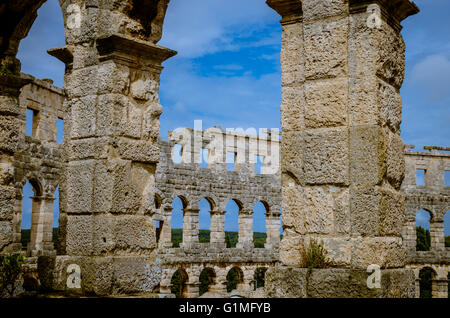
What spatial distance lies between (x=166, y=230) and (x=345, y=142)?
55.9 ft

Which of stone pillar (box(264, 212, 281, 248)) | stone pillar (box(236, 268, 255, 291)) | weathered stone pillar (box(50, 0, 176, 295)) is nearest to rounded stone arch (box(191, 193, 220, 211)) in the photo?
stone pillar (box(236, 268, 255, 291))

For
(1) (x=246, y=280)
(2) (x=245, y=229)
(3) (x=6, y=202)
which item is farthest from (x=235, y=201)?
(3) (x=6, y=202)

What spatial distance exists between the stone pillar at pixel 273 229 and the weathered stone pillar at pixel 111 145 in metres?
17.7

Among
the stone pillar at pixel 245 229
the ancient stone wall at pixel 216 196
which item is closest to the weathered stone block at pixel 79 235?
the ancient stone wall at pixel 216 196

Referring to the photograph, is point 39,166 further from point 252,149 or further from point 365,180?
point 365,180

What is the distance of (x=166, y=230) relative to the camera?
68.3ft

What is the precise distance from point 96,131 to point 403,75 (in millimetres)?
3549

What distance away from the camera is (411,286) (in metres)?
4.35

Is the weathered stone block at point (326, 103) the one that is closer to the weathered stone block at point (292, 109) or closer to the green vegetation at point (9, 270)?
the weathered stone block at point (292, 109)

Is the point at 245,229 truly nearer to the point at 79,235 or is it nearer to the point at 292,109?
the point at 79,235

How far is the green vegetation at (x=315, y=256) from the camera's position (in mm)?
4277

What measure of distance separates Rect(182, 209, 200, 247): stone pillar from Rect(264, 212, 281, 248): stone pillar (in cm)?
364

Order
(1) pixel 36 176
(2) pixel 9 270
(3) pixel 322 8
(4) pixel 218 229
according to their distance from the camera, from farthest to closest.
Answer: (4) pixel 218 229 < (1) pixel 36 176 < (2) pixel 9 270 < (3) pixel 322 8
